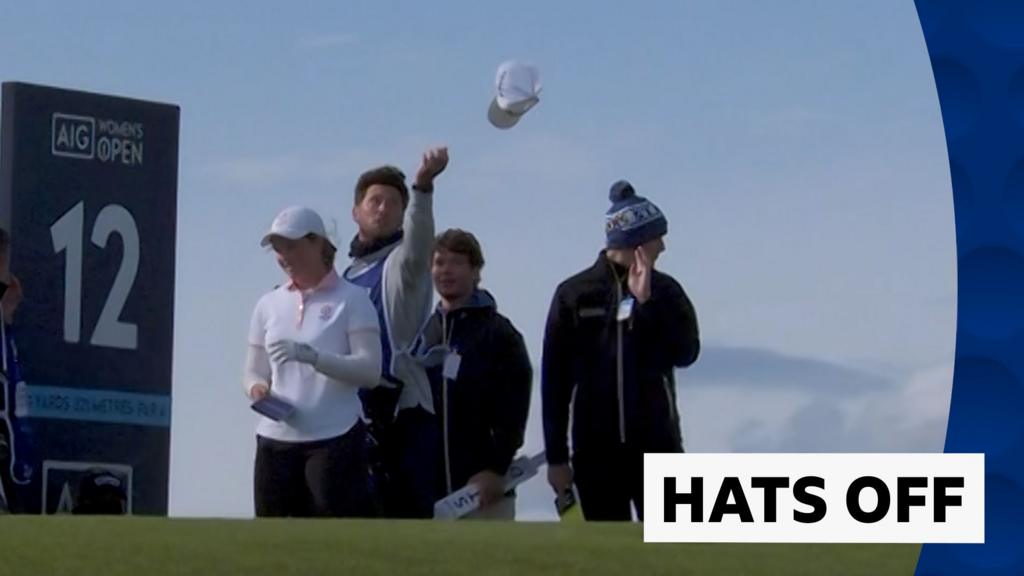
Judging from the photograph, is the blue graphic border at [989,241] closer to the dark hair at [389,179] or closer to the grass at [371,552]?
the grass at [371,552]

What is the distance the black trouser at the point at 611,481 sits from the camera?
591 centimetres

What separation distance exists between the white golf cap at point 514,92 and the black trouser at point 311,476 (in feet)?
3.58

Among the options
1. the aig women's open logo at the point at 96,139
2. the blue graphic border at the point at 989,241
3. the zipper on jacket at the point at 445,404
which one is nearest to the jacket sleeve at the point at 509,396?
the zipper on jacket at the point at 445,404

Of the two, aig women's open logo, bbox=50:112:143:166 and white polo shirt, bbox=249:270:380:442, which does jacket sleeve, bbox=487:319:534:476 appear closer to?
white polo shirt, bbox=249:270:380:442

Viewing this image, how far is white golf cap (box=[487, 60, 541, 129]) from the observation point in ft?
19.7

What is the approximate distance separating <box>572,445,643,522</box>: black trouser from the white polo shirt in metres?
0.74

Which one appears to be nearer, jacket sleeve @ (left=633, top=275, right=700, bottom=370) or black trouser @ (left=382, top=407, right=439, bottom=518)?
jacket sleeve @ (left=633, top=275, right=700, bottom=370)

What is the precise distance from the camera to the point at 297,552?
9.52 ft

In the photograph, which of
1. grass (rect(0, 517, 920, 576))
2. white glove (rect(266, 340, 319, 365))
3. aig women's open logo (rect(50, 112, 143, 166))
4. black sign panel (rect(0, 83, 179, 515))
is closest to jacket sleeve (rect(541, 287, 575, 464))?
white glove (rect(266, 340, 319, 365))

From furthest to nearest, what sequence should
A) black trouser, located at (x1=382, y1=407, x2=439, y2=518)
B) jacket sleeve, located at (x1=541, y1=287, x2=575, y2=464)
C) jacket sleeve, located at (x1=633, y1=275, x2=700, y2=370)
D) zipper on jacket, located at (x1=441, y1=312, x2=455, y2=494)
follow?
zipper on jacket, located at (x1=441, y1=312, x2=455, y2=494)
black trouser, located at (x1=382, y1=407, x2=439, y2=518)
jacket sleeve, located at (x1=541, y1=287, x2=575, y2=464)
jacket sleeve, located at (x1=633, y1=275, x2=700, y2=370)

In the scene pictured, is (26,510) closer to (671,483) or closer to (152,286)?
(152,286)

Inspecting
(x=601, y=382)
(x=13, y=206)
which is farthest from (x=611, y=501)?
(x=13, y=206)

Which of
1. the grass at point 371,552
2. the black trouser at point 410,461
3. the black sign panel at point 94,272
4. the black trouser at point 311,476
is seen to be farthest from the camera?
the black sign panel at point 94,272

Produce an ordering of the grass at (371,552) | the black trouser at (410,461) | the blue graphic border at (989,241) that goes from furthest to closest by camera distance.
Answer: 1. the black trouser at (410,461)
2. the blue graphic border at (989,241)
3. the grass at (371,552)
